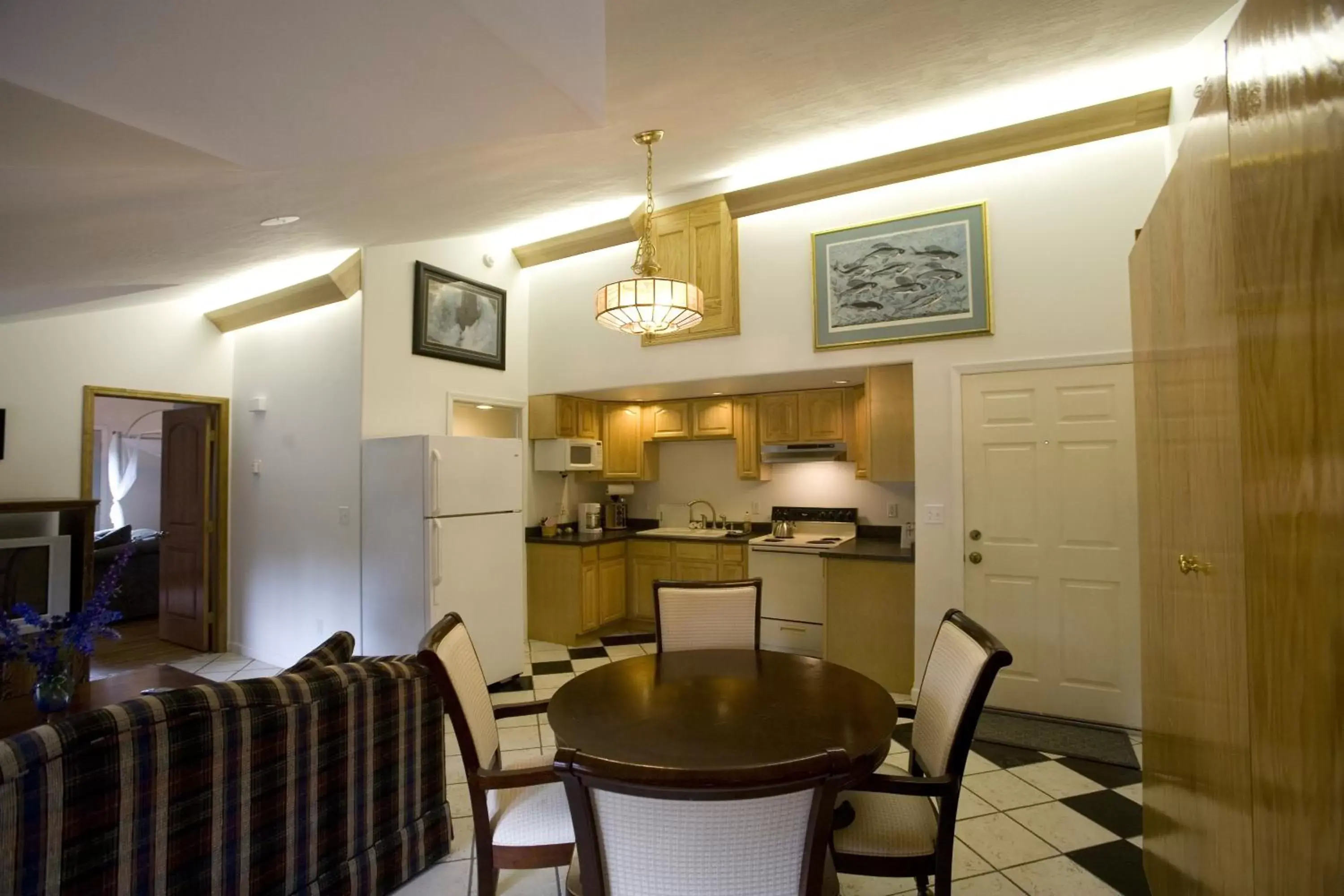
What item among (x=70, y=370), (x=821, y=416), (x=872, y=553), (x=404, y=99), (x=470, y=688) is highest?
(x=404, y=99)

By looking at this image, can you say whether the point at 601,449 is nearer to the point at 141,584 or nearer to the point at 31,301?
the point at 31,301

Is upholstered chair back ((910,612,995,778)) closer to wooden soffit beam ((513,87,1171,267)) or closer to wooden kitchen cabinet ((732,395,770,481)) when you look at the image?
wooden soffit beam ((513,87,1171,267))

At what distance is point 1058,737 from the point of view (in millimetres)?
3156

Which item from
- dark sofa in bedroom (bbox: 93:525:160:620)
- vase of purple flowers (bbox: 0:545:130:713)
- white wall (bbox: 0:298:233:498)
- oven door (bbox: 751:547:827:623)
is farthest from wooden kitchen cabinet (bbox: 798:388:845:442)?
dark sofa in bedroom (bbox: 93:525:160:620)

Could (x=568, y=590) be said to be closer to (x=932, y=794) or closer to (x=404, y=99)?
(x=932, y=794)

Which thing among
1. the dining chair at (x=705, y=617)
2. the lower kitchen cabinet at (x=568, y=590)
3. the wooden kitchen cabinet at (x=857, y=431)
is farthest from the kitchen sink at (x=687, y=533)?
the dining chair at (x=705, y=617)

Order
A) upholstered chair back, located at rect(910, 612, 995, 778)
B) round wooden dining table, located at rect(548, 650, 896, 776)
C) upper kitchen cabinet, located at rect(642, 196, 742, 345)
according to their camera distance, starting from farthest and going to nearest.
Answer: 1. upper kitchen cabinet, located at rect(642, 196, 742, 345)
2. upholstered chair back, located at rect(910, 612, 995, 778)
3. round wooden dining table, located at rect(548, 650, 896, 776)

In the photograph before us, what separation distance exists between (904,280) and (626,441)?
2.92 meters

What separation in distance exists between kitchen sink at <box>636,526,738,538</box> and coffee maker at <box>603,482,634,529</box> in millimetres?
297

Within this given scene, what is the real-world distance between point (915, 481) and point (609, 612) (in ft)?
9.42

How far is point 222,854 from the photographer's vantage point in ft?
5.10

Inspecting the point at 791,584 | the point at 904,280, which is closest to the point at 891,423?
the point at 904,280

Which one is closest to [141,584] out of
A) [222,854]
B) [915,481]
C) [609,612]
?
[609,612]

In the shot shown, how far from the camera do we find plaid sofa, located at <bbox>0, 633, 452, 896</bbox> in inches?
48.9
